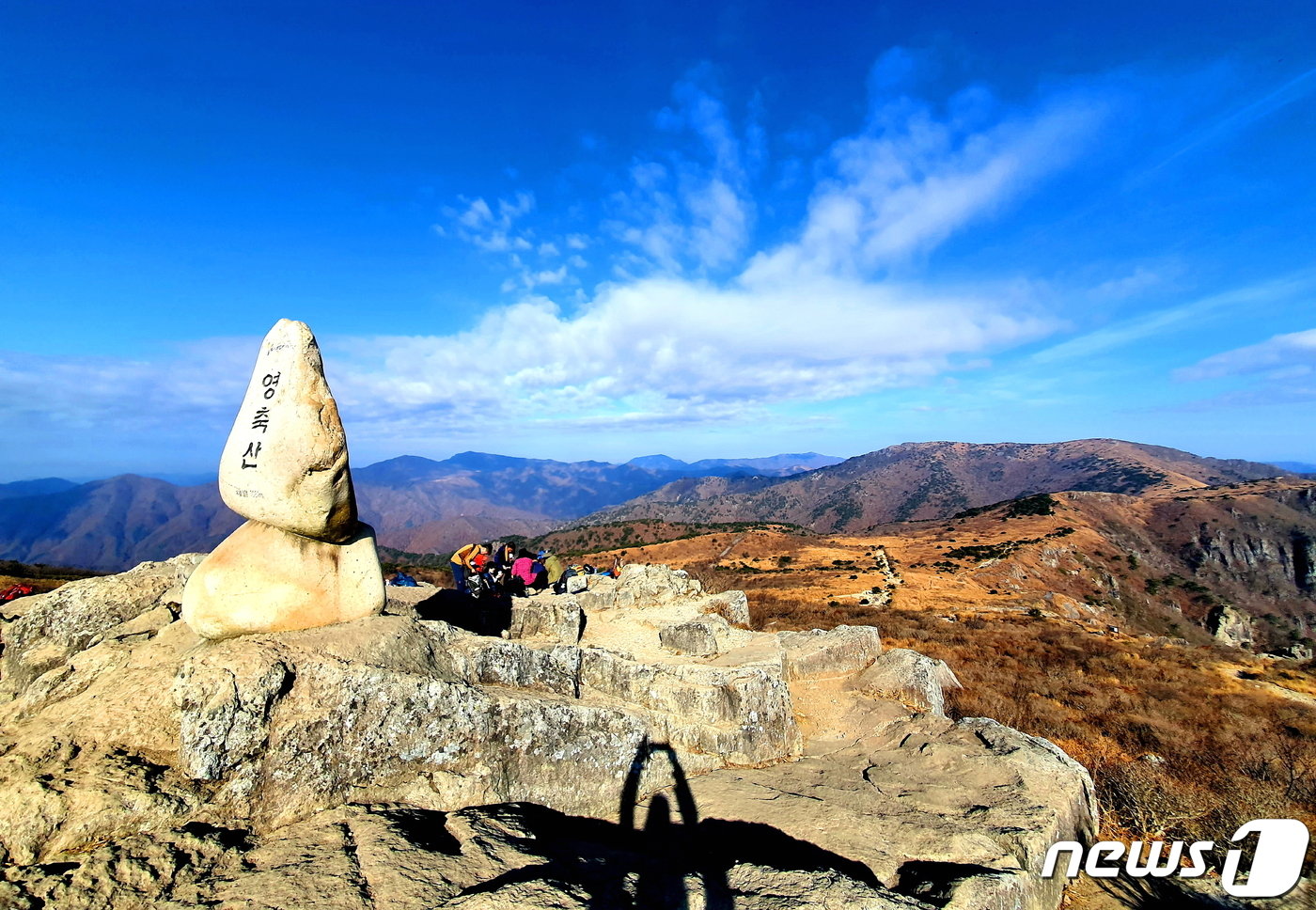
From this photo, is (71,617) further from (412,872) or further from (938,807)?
(938,807)

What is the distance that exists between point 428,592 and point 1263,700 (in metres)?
24.4

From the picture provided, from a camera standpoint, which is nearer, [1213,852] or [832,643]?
[1213,852]

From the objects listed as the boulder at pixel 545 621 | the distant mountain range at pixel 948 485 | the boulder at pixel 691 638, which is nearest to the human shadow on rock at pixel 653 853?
the boulder at pixel 691 638

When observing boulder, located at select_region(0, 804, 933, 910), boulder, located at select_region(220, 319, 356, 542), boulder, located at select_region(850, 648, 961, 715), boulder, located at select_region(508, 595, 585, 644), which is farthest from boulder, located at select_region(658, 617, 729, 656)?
boulder, located at select_region(220, 319, 356, 542)

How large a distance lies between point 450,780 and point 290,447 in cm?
456

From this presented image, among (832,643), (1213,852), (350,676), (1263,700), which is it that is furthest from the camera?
(1263,700)

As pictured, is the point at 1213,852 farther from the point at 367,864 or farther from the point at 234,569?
the point at 234,569

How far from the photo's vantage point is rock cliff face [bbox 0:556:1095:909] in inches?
183

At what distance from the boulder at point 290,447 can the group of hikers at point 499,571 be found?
7140 mm

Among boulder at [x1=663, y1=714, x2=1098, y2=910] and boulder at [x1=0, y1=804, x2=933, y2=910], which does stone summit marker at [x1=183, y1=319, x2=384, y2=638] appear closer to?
boulder at [x1=0, y1=804, x2=933, y2=910]

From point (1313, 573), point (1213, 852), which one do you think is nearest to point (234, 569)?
point (1213, 852)

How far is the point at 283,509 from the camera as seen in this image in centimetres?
684

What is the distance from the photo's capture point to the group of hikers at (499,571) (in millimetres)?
14336

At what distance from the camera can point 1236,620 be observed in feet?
135
